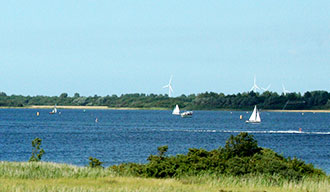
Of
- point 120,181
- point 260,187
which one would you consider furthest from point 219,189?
point 120,181

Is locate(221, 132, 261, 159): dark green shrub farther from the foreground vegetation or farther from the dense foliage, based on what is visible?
the dense foliage

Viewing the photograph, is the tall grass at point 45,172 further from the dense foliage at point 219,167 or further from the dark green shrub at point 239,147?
the dark green shrub at point 239,147

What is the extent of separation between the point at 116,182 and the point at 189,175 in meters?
3.69

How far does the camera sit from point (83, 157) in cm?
6544

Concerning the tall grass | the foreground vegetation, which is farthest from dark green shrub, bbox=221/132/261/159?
the tall grass

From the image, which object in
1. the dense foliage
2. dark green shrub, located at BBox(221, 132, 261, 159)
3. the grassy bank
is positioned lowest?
the grassy bank

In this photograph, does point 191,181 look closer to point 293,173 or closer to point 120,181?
point 120,181

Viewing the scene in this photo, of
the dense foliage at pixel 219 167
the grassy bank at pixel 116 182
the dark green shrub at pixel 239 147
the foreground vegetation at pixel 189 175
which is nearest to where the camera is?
the grassy bank at pixel 116 182

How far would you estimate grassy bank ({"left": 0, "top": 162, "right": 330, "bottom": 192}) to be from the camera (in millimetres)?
19953

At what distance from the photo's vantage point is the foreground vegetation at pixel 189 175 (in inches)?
821

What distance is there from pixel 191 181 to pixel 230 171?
10.7ft

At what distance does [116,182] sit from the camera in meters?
22.3

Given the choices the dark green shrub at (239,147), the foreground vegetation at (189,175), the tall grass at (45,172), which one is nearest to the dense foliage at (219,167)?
the foreground vegetation at (189,175)

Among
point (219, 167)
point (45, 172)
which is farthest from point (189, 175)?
point (45, 172)
